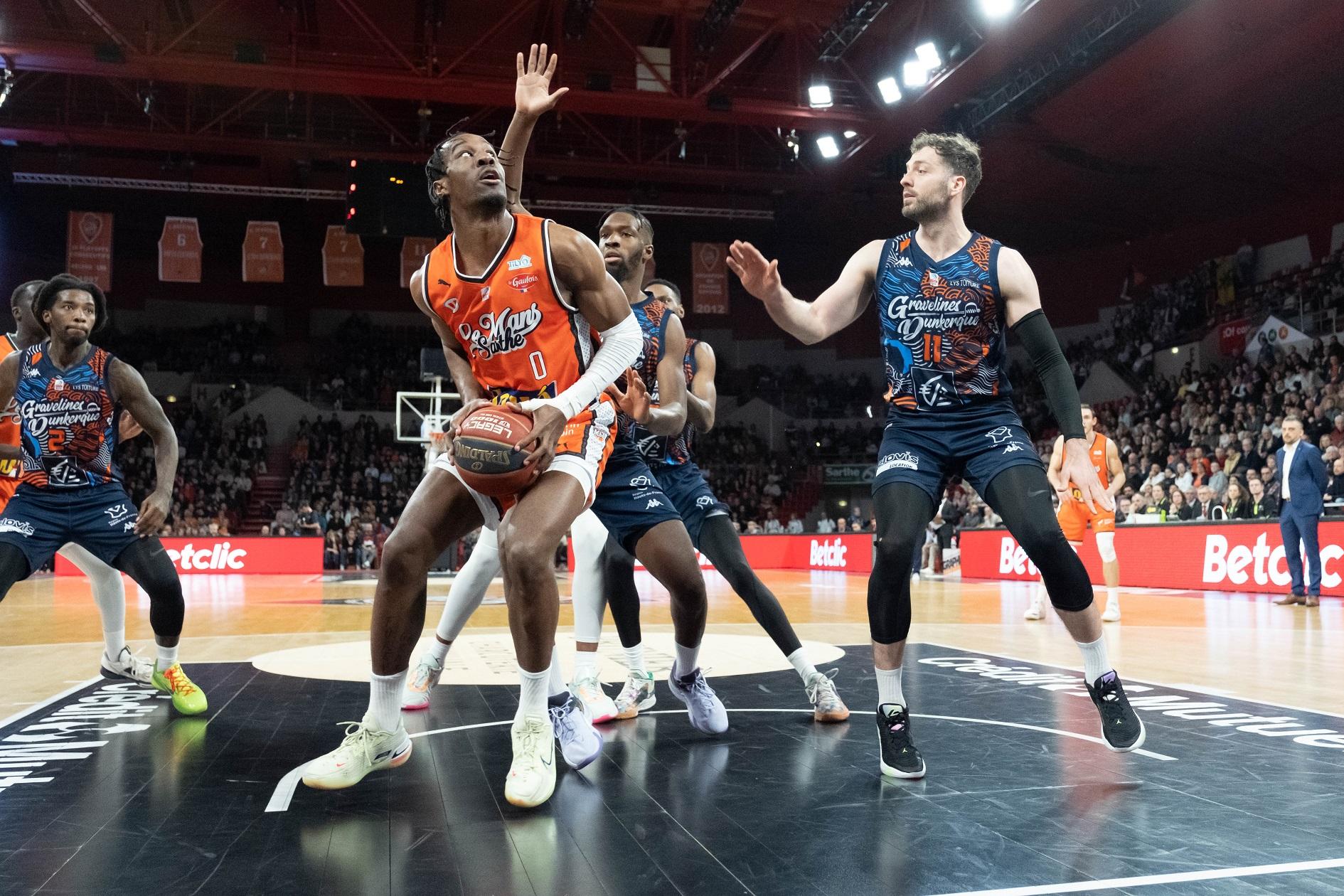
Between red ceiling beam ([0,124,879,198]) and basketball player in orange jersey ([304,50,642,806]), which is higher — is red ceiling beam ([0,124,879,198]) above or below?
above

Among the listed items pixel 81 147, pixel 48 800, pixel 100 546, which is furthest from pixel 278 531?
pixel 48 800

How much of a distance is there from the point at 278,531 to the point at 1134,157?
1923 centimetres

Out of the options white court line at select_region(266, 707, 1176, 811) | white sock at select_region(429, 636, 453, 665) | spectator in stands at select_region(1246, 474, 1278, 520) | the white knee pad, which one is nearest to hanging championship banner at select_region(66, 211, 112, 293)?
white sock at select_region(429, 636, 453, 665)

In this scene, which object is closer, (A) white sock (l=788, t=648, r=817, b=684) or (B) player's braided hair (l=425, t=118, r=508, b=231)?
(B) player's braided hair (l=425, t=118, r=508, b=231)

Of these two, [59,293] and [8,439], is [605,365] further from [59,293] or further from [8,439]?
[8,439]

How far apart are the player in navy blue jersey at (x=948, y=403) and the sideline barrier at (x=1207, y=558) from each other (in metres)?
8.21

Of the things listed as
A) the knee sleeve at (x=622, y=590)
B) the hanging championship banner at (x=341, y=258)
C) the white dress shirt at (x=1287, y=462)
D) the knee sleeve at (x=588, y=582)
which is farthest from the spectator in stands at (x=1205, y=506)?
the hanging championship banner at (x=341, y=258)

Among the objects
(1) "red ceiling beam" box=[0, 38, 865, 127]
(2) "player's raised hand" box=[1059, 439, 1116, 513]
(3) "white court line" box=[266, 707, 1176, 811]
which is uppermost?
(1) "red ceiling beam" box=[0, 38, 865, 127]

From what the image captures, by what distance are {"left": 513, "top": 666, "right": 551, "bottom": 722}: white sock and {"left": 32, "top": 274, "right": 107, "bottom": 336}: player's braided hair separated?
9.22ft

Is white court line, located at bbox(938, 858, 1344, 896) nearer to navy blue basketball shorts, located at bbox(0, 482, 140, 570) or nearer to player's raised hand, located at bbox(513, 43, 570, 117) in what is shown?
player's raised hand, located at bbox(513, 43, 570, 117)

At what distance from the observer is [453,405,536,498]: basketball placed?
3025 millimetres

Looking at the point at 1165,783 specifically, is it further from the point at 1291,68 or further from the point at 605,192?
the point at 605,192

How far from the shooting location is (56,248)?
82.3 feet

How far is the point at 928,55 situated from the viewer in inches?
632
